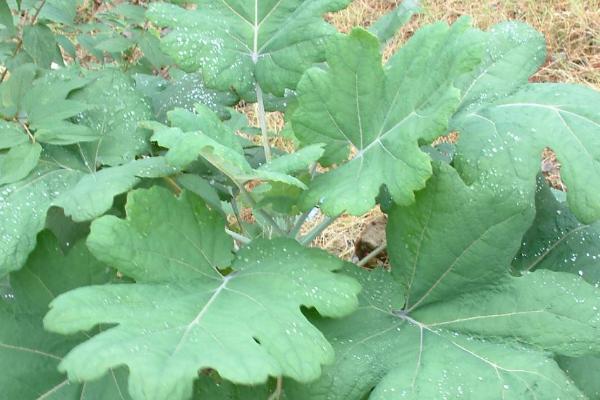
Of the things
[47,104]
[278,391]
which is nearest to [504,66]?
[278,391]

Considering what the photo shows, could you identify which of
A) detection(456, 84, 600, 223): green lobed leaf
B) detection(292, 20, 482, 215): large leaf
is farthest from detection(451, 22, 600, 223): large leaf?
detection(292, 20, 482, 215): large leaf

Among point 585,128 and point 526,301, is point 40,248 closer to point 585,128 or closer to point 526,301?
point 526,301

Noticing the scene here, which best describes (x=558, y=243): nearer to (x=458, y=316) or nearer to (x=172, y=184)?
(x=458, y=316)

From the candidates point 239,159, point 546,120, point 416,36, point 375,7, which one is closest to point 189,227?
point 239,159

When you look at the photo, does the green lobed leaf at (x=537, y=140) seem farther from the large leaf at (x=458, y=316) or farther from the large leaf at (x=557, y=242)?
the large leaf at (x=557, y=242)

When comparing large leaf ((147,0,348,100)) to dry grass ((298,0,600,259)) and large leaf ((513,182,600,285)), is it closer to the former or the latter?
large leaf ((513,182,600,285))
